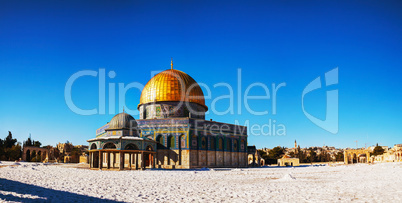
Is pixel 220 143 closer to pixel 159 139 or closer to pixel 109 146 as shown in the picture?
pixel 159 139

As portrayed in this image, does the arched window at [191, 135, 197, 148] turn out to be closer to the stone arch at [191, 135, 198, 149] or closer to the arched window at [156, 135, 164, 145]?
the stone arch at [191, 135, 198, 149]

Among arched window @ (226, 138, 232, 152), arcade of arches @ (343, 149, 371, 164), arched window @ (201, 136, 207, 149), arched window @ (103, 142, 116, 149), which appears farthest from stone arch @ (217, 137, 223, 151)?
arcade of arches @ (343, 149, 371, 164)

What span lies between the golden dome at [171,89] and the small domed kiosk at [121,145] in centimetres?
620

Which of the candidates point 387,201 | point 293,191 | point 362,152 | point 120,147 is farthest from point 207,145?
point 362,152

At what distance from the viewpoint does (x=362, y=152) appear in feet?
221

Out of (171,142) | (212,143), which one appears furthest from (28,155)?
(212,143)

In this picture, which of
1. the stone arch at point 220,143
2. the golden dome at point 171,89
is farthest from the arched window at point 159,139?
the stone arch at point 220,143

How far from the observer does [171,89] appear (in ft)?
127

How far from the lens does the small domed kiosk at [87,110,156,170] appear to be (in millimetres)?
28234

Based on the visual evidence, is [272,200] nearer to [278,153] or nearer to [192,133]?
[192,133]

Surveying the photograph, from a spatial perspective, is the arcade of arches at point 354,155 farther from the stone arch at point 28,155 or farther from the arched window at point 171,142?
the stone arch at point 28,155

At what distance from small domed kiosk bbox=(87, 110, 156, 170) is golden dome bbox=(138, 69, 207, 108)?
20.3ft

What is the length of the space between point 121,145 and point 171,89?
12.2 meters

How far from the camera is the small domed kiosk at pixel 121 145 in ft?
92.6
